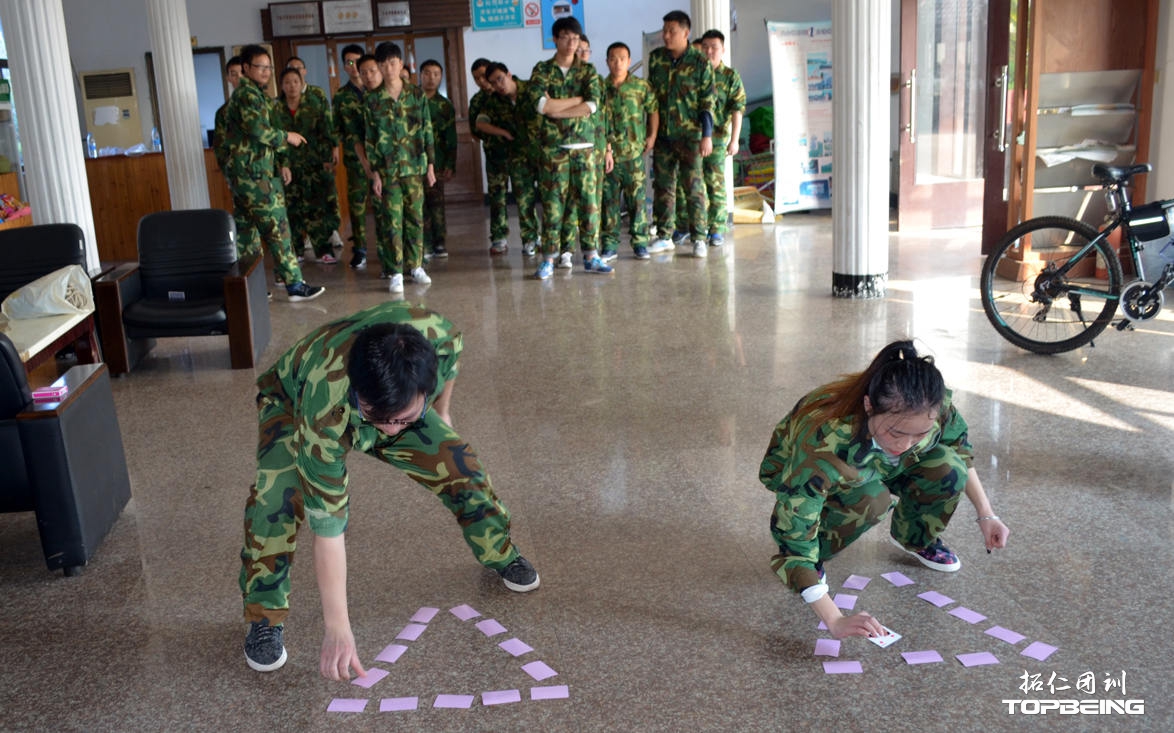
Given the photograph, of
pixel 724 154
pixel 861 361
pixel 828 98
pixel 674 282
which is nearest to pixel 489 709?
pixel 861 361

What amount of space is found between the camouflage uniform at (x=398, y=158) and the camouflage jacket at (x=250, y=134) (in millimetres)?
676

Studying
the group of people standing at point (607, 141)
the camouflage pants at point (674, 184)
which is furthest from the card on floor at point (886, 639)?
the camouflage pants at point (674, 184)

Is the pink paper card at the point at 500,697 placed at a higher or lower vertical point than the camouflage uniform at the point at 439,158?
lower

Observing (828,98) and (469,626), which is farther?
(828,98)

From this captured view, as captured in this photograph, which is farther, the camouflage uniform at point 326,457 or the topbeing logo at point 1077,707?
the topbeing logo at point 1077,707

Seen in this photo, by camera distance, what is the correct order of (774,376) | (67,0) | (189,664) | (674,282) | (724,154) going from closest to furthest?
1. (189,664)
2. (774,376)
3. (674,282)
4. (724,154)
5. (67,0)

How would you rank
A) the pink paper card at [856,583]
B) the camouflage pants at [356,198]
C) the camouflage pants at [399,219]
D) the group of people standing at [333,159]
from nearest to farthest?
the pink paper card at [856,583], the group of people standing at [333,159], the camouflage pants at [399,219], the camouflage pants at [356,198]

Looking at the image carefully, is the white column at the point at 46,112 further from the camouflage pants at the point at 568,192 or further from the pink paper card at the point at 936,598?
the pink paper card at the point at 936,598

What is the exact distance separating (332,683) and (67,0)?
13.4m

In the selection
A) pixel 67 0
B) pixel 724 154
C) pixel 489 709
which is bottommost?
pixel 489 709

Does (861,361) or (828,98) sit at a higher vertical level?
(828,98)

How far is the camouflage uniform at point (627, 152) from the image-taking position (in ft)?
26.8

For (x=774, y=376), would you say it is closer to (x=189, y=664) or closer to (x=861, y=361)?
(x=861, y=361)

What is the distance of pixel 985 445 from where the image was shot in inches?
153
